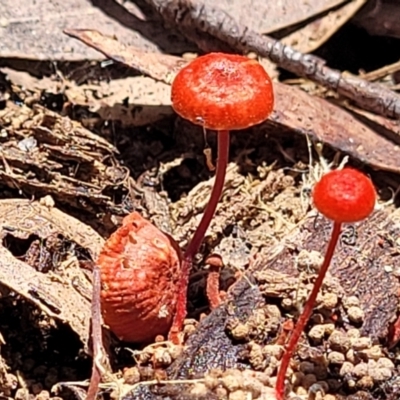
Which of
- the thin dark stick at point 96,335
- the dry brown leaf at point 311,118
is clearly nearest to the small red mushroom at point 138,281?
the thin dark stick at point 96,335

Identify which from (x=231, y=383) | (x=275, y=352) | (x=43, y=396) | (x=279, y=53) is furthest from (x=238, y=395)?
(x=279, y=53)

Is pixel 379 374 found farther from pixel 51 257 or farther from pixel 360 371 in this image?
pixel 51 257

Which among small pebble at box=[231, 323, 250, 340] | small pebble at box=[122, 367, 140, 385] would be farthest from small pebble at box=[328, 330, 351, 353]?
small pebble at box=[122, 367, 140, 385]

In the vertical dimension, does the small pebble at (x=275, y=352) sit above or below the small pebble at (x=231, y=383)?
above

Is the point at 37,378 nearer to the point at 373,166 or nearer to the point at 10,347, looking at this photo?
the point at 10,347

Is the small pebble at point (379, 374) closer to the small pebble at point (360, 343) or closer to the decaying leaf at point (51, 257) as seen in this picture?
the small pebble at point (360, 343)

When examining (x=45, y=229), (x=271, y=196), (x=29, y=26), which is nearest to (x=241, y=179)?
(x=271, y=196)
